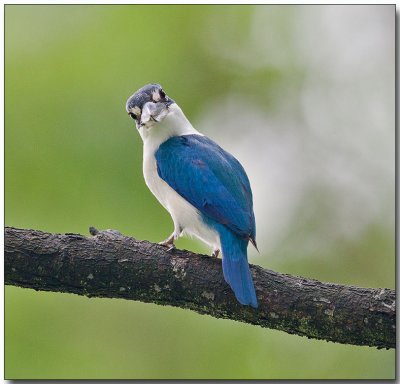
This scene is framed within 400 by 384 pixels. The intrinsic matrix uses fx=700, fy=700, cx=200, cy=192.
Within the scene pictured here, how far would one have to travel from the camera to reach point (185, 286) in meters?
3.11

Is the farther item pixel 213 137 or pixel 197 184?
pixel 213 137

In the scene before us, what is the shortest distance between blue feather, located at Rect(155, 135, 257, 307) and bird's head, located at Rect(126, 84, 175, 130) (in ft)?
0.47

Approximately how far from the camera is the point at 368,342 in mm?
2992

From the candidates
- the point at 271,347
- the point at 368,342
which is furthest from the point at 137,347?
the point at 368,342

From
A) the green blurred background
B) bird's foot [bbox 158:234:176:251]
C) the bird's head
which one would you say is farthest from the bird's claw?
the bird's head

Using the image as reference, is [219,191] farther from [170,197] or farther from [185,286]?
[185,286]

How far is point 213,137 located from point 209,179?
66 cm

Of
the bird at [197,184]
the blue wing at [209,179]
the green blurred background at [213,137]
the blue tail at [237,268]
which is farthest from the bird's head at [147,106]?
the blue tail at [237,268]

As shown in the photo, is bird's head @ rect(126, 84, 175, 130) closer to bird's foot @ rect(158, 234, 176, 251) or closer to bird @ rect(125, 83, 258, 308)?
bird @ rect(125, 83, 258, 308)

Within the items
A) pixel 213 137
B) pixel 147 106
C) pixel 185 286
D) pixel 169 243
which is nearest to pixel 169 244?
pixel 169 243

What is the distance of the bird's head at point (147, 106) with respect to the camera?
11.5 ft

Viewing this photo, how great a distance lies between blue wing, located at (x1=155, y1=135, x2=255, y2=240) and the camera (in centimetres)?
323

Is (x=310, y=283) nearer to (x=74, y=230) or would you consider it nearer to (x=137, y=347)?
(x=137, y=347)

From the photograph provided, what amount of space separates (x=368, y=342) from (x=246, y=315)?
53 cm
